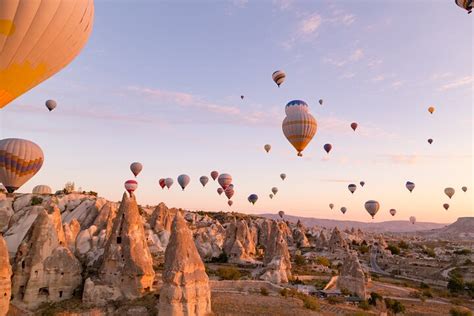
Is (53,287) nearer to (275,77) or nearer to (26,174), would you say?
(26,174)

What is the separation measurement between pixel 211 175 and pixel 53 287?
62705 millimetres

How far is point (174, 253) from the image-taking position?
22297 mm

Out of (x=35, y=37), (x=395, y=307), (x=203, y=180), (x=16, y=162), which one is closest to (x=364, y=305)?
(x=395, y=307)

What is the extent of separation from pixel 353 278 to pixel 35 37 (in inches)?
1325

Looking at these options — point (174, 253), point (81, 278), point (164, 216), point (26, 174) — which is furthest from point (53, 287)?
point (164, 216)

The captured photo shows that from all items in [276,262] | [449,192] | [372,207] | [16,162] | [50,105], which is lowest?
[276,262]

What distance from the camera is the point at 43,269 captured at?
24000 mm

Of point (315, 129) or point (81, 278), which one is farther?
point (315, 129)

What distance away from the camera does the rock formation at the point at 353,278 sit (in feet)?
114

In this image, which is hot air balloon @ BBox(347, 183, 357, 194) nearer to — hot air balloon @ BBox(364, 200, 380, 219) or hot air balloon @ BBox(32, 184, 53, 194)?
hot air balloon @ BBox(364, 200, 380, 219)

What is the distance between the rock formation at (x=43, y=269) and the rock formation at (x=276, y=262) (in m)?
20.2

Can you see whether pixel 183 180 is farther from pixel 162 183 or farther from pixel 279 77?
pixel 279 77

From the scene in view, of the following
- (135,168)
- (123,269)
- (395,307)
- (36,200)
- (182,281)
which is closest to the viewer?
(182,281)

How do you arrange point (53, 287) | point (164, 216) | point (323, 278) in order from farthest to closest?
point (164, 216), point (323, 278), point (53, 287)
